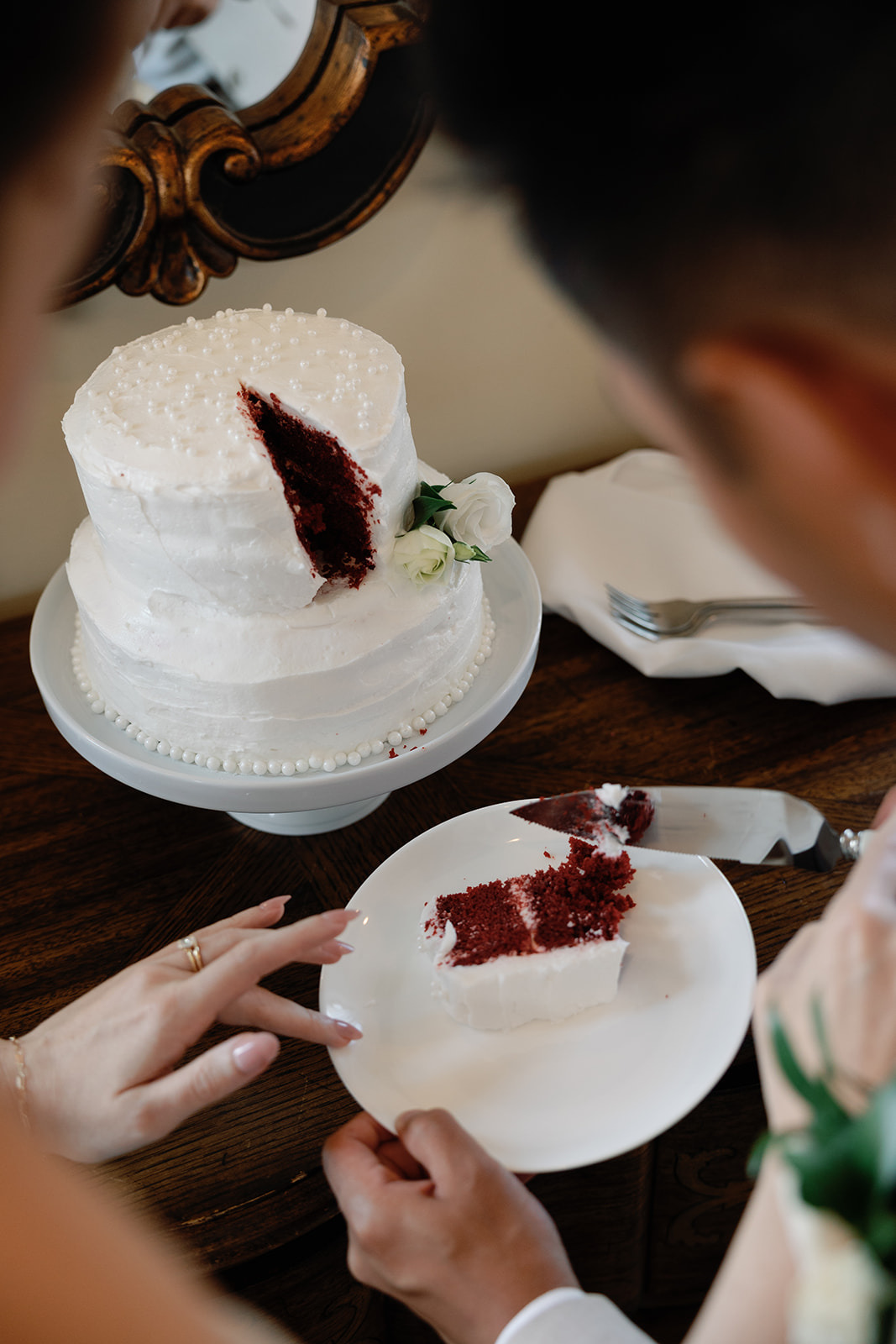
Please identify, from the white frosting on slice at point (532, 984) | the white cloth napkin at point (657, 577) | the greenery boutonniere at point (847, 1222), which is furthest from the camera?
the white cloth napkin at point (657, 577)

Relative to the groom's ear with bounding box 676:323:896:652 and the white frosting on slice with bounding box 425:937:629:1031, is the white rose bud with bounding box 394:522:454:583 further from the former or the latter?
the groom's ear with bounding box 676:323:896:652

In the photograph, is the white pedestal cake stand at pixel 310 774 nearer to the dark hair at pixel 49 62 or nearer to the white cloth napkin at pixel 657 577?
the white cloth napkin at pixel 657 577

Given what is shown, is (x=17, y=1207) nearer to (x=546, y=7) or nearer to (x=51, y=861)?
(x=546, y=7)

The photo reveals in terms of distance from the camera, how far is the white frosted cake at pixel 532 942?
0.70m

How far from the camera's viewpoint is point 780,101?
342 mm

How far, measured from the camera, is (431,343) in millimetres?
812

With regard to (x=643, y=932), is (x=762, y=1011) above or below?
above

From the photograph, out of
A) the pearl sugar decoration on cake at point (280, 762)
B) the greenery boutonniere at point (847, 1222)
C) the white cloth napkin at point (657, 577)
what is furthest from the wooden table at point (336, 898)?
the greenery boutonniere at point (847, 1222)

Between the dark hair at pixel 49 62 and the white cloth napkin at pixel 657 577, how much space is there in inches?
27.6

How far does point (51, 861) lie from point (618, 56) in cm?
81

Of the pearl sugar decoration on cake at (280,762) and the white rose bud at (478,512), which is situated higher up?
the white rose bud at (478,512)

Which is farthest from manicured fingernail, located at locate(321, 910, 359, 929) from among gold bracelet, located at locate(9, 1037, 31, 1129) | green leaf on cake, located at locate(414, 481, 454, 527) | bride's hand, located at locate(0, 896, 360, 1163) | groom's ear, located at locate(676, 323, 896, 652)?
groom's ear, located at locate(676, 323, 896, 652)

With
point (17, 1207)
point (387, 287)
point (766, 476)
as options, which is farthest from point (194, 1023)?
point (387, 287)

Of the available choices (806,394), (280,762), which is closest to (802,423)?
(806,394)
